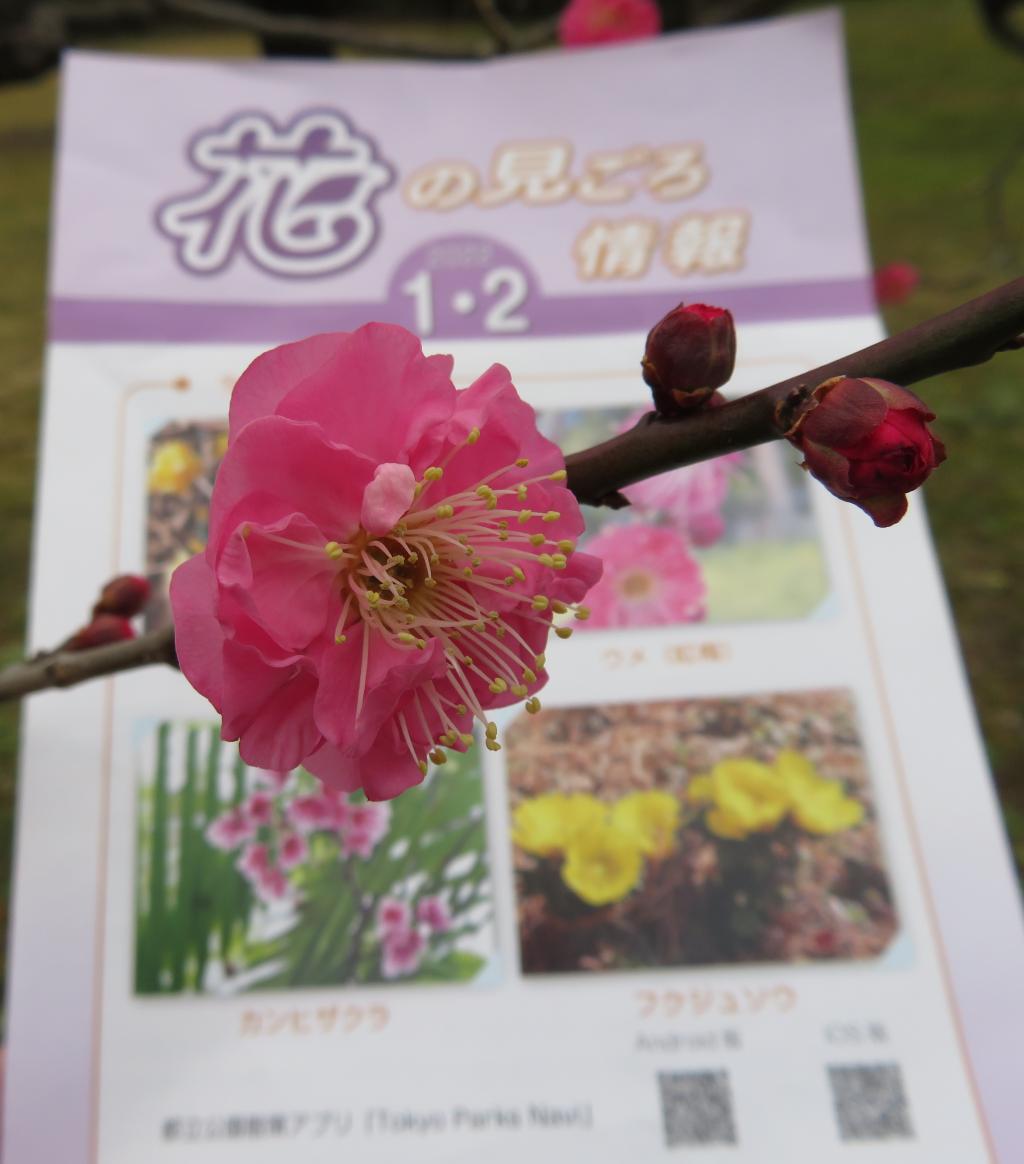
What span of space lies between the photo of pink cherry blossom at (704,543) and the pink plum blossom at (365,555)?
10.9 inches

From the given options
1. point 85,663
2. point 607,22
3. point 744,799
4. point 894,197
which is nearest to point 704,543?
point 744,799

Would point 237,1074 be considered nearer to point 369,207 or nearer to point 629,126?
point 369,207

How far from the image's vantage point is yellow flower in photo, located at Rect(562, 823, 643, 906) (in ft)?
1.92

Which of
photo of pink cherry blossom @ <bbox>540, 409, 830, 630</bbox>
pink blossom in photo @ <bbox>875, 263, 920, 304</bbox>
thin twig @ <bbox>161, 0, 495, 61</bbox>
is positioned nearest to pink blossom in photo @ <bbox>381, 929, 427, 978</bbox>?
photo of pink cherry blossom @ <bbox>540, 409, 830, 630</bbox>

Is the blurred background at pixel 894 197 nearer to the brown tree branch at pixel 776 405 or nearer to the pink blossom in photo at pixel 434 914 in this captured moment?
the pink blossom in photo at pixel 434 914

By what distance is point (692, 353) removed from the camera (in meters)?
0.33

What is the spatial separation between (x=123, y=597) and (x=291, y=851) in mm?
183

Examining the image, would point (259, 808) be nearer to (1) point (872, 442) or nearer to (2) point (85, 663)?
(2) point (85, 663)

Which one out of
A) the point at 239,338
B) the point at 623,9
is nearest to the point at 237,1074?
the point at 239,338

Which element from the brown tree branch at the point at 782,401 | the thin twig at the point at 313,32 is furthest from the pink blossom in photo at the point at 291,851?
the thin twig at the point at 313,32

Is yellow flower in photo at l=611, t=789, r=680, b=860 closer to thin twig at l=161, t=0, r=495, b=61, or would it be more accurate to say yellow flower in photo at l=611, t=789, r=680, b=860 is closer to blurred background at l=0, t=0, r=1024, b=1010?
blurred background at l=0, t=0, r=1024, b=1010

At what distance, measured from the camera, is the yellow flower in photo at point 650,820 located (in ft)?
1.95

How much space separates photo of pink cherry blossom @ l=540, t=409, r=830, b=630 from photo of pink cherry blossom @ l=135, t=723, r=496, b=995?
15cm

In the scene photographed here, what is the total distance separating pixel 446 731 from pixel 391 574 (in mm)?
59
